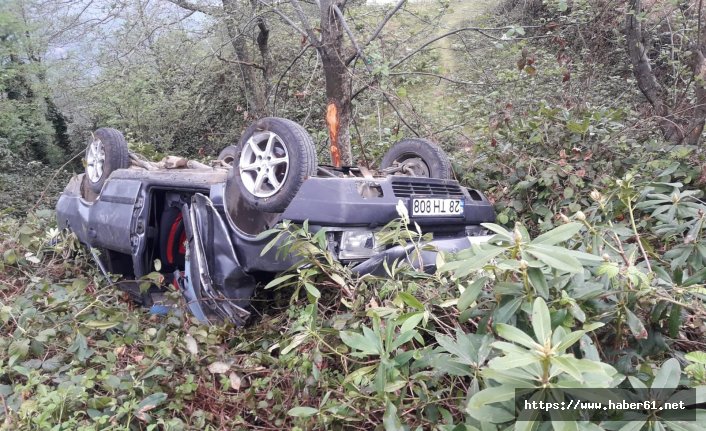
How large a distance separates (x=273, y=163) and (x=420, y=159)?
1.55m

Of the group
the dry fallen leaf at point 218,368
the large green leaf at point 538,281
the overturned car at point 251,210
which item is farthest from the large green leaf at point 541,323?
the dry fallen leaf at point 218,368

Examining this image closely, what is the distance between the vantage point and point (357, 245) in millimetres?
3053

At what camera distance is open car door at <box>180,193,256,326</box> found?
131 inches

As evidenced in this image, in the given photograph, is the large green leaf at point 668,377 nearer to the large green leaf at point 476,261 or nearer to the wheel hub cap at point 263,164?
the large green leaf at point 476,261

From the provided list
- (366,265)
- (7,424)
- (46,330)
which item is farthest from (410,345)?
(46,330)

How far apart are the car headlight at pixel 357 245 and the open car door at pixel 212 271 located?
2.49 feet

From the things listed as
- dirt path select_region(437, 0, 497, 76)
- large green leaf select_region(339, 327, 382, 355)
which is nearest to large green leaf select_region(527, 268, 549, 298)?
large green leaf select_region(339, 327, 382, 355)

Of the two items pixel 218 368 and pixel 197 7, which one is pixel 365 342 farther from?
pixel 197 7

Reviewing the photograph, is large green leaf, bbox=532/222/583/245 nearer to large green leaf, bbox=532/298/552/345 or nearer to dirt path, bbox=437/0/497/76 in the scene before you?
large green leaf, bbox=532/298/552/345

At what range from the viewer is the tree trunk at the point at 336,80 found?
5.34 metres

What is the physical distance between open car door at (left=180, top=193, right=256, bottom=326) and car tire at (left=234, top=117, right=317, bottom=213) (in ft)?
1.04

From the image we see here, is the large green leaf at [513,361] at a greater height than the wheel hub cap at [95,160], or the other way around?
the wheel hub cap at [95,160]

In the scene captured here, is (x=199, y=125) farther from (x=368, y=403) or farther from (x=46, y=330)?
(x=368, y=403)

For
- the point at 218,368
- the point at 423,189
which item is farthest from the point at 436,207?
the point at 218,368
